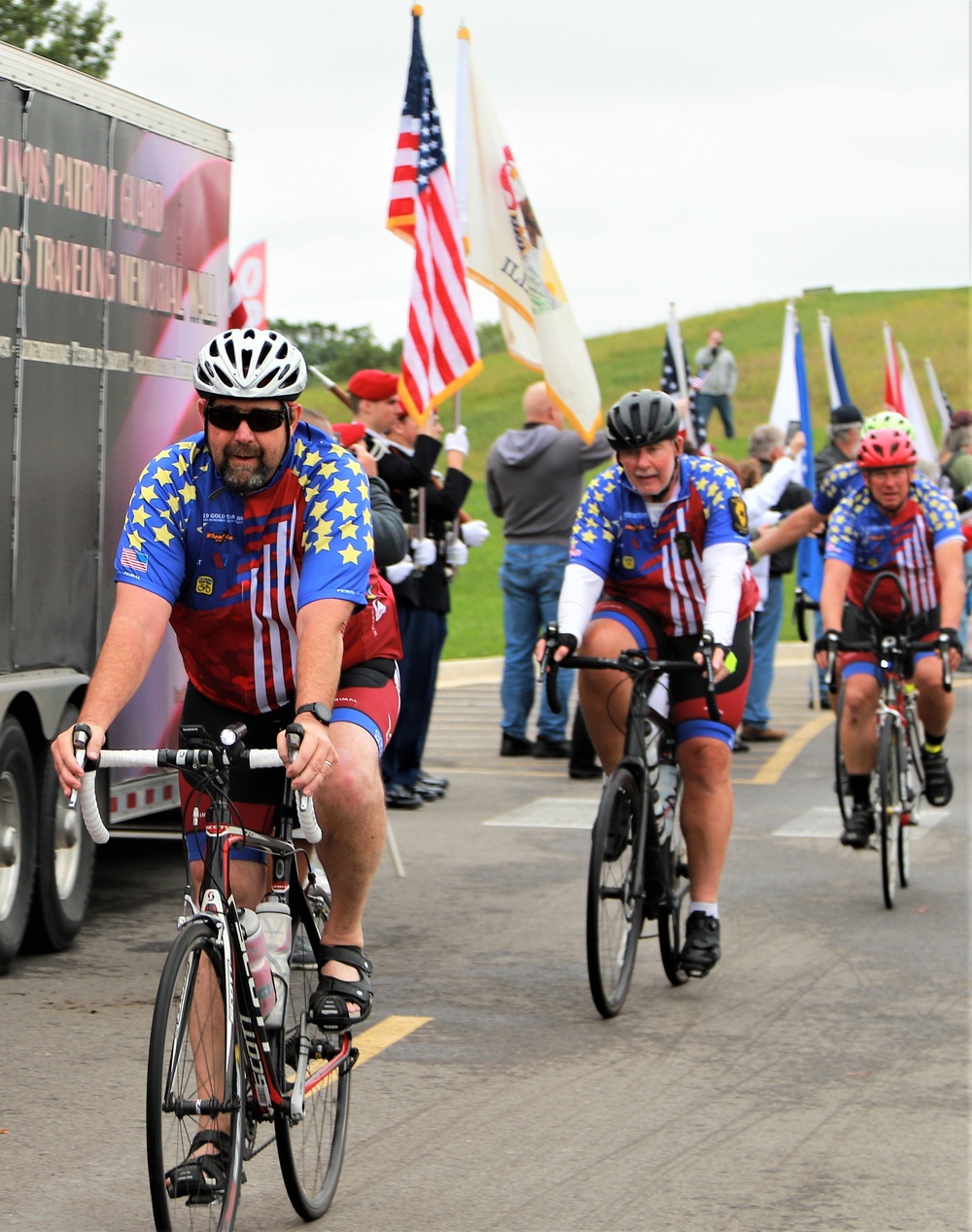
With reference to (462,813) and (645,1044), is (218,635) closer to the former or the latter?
(645,1044)

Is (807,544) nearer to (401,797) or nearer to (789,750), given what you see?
(789,750)

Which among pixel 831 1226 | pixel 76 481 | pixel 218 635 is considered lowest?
pixel 831 1226

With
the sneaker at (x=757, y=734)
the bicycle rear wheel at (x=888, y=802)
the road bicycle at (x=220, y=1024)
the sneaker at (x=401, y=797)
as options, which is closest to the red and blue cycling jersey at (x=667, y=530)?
the bicycle rear wheel at (x=888, y=802)

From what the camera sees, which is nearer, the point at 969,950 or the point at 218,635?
the point at 218,635

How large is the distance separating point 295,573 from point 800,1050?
2722 mm

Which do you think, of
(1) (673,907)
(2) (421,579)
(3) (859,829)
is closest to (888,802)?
(3) (859,829)

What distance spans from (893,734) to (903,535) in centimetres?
105

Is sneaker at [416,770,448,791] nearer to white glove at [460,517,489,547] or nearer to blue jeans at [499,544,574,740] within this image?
blue jeans at [499,544,574,740]

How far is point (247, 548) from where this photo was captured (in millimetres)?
4688

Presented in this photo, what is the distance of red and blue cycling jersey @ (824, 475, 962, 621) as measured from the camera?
9391 mm

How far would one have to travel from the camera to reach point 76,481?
7781 mm

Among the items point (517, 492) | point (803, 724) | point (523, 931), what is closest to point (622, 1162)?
point (523, 931)

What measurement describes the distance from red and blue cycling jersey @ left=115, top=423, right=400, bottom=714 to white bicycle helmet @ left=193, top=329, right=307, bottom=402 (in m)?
0.22

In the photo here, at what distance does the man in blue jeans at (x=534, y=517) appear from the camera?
1320 cm
